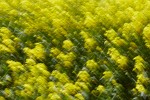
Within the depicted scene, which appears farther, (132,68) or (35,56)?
(35,56)

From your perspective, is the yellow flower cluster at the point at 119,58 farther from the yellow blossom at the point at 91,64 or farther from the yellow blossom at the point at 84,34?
the yellow blossom at the point at 84,34

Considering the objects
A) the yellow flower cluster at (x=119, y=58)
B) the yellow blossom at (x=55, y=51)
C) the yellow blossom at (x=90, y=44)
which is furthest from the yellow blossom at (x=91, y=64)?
the yellow blossom at (x=55, y=51)

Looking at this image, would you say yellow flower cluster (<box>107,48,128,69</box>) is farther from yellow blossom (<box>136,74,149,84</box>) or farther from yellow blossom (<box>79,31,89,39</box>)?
yellow blossom (<box>79,31,89,39</box>)

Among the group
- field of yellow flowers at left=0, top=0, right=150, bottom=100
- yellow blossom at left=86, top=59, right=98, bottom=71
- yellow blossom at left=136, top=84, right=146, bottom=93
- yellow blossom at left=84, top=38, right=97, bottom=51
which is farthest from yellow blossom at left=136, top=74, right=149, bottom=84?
yellow blossom at left=84, top=38, right=97, bottom=51

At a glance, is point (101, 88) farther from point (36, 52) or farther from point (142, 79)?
point (36, 52)

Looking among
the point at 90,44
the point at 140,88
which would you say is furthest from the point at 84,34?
the point at 140,88

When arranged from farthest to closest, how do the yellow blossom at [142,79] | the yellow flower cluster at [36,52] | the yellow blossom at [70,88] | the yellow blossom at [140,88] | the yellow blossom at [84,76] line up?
the yellow flower cluster at [36,52], the yellow blossom at [84,76], the yellow blossom at [70,88], the yellow blossom at [142,79], the yellow blossom at [140,88]

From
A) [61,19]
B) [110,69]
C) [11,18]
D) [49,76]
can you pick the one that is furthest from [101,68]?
[11,18]

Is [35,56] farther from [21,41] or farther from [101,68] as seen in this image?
[101,68]
